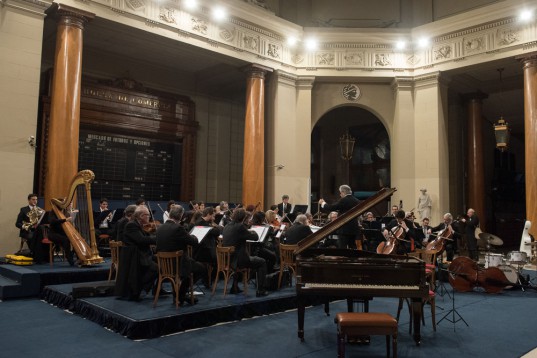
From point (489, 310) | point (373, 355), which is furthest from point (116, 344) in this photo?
point (489, 310)

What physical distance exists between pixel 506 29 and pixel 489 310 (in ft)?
28.3

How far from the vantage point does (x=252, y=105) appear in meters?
12.9

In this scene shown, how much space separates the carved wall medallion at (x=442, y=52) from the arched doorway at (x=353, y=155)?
14.8 ft

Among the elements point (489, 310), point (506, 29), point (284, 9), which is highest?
point (284, 9)

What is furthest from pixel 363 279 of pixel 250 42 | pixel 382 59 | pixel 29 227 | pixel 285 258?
pixel 382 59

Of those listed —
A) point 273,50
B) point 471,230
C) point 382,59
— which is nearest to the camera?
point 471,230

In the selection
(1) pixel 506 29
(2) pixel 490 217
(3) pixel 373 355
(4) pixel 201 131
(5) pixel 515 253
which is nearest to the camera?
(3) pixel 373 355

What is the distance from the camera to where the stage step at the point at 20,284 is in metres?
6.57

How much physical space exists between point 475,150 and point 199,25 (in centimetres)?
1033

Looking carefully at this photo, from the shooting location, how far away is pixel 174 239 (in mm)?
5625

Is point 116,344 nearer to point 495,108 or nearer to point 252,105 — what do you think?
point 252,105

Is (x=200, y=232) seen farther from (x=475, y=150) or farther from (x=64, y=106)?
(x=475, y=150)

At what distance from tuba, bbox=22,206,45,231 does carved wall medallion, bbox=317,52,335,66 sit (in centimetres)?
917

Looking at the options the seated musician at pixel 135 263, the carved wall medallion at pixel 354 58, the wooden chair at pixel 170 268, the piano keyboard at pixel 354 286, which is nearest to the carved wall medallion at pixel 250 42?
the carved wall medallion at pixel 354 58
